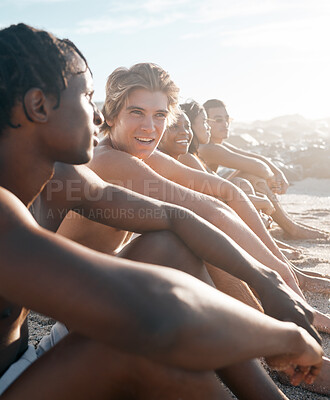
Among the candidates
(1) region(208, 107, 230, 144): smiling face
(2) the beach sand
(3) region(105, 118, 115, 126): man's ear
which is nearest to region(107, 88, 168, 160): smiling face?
(3) region(105, 118, 115, 126): man's ear

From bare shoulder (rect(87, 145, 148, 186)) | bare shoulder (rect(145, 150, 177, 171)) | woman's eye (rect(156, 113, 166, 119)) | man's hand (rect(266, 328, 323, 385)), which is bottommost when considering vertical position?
man's hand (rect(266, 328, 323, 385))

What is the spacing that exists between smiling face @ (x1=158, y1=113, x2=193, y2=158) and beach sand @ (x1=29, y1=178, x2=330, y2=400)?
1.46 metres

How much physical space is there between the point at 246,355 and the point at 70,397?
48cm

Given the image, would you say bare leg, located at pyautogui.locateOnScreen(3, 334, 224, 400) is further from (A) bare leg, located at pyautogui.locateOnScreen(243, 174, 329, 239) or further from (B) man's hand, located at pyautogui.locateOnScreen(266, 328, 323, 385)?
(A) bare leg, located at pyautogui.locateOnScreen(243, 174, 329, 239)

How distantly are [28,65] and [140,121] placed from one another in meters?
1.60

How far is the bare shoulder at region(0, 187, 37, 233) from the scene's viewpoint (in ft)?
3.53

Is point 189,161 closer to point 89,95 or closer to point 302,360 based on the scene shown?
point 89,95

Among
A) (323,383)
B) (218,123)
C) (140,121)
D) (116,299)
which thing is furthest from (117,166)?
(218,123)

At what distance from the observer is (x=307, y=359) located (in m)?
1.40

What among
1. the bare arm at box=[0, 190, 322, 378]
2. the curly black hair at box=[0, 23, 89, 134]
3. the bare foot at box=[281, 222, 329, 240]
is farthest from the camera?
the bare foot at box=[281, 222, 329, 240]

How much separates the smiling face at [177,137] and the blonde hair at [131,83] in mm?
1109

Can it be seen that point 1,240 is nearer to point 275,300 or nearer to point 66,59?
point 66,59

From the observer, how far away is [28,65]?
1342mm

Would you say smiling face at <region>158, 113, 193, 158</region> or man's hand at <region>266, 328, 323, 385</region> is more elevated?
smiling face at <region>158, 113, 193, 158</region>
